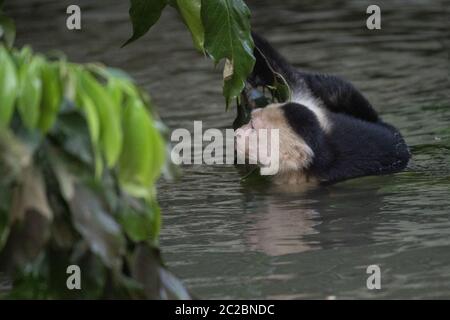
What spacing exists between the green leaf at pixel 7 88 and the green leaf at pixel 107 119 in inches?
6.3

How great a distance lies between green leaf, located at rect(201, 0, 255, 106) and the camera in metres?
4.55

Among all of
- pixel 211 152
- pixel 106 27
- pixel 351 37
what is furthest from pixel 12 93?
pixel 106 27

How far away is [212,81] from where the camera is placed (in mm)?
8508

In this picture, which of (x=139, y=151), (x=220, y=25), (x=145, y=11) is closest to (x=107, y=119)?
(x=139, y=151)

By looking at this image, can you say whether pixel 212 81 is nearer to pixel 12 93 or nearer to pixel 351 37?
pixel 351 37

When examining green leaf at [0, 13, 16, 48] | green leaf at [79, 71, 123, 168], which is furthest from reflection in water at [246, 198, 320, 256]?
green leaf at [79, 71, 123, 168]

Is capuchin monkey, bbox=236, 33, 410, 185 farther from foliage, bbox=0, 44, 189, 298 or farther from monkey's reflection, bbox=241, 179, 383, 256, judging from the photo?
foliage, bbox=0, 44, 189, 298

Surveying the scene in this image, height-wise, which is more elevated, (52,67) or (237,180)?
(52,67)

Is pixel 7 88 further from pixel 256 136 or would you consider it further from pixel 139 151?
pixel 256 136

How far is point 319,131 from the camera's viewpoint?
19.0ft

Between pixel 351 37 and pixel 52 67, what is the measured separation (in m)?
7.31
